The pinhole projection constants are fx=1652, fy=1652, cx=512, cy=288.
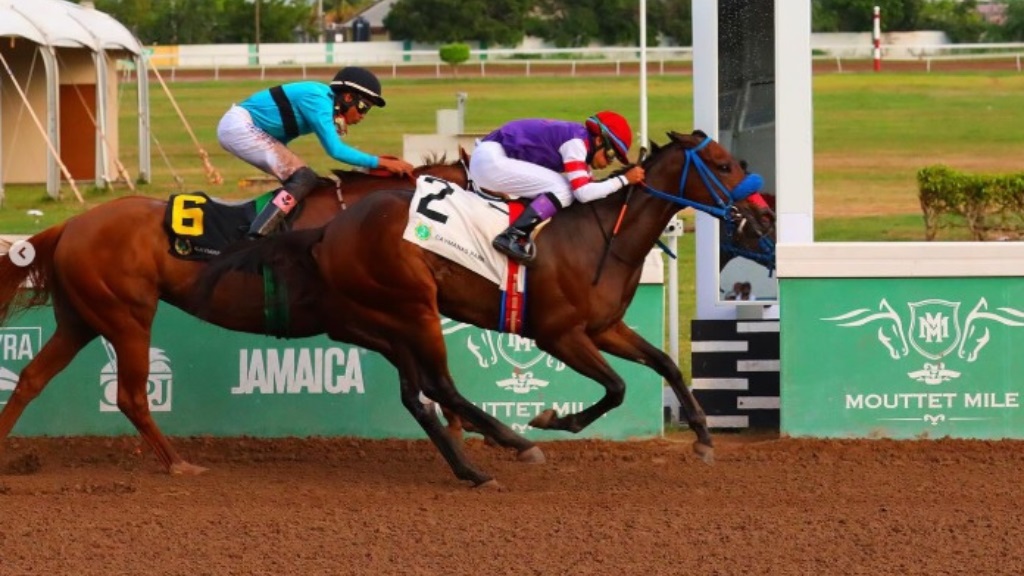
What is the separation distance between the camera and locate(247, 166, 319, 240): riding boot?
7.77 metres

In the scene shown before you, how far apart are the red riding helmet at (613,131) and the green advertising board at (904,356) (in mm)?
1418

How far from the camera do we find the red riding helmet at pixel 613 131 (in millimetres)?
7525

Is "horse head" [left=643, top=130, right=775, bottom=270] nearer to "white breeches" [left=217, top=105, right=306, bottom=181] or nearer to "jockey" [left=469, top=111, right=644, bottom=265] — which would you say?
"jockey" [left=469, top=111, right=644, bottom=265]

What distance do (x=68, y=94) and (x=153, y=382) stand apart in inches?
758

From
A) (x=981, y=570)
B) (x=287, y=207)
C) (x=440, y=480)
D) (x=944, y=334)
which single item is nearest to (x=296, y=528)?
(x=440, y=480)

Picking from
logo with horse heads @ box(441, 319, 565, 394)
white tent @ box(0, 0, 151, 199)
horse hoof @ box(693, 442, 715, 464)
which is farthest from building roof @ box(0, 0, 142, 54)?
horse hoof @ box(693, 442, 715, 464)

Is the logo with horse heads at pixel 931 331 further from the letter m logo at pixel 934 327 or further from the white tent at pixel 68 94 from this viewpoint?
the white tent at pixel 68 94

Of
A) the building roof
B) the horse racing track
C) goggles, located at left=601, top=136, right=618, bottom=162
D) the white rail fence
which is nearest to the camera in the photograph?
the horse racing track

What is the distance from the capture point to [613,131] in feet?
24.7

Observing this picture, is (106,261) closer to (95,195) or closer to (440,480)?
(440,480)

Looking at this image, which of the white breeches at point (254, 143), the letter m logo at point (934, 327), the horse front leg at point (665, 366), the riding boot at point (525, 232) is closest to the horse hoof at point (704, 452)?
the horse front leg at point (665, 366)

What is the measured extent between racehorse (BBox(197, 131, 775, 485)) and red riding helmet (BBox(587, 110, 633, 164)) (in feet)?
0.65

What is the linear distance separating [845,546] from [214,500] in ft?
9.02

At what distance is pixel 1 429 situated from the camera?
7891 millimetres
